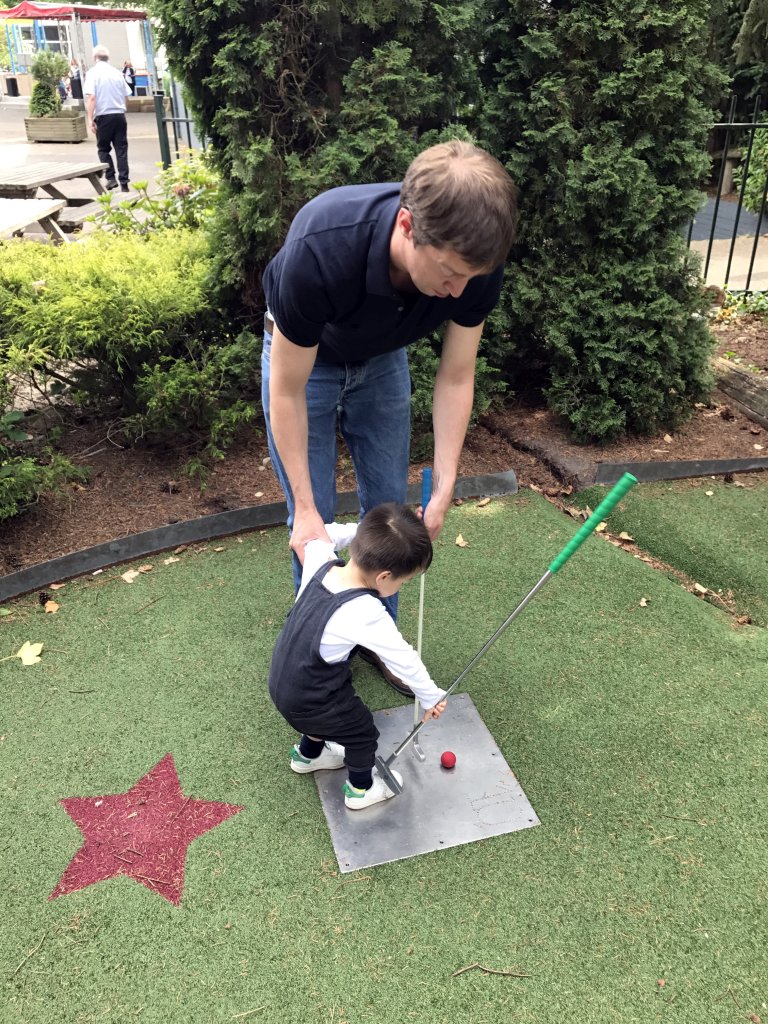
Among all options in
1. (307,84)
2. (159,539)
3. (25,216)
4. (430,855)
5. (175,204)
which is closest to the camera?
(430,855)

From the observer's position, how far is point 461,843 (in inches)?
92.1

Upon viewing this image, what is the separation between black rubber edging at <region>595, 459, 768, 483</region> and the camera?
4348 millimetres

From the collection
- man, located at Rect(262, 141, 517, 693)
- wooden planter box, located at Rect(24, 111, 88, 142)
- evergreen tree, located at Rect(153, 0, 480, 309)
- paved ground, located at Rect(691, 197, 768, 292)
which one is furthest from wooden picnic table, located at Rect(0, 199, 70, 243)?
wooden planter box, located at Rect(24, 111, 88, 142)

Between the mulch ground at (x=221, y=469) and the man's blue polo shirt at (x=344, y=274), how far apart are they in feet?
7.00

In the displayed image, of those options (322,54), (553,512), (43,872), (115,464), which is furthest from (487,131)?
(43,872)

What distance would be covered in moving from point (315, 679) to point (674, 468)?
2948 mm

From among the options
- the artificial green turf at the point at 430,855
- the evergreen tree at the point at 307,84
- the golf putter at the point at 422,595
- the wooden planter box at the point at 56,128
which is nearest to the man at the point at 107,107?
the wooden planter box at the point at 56,128

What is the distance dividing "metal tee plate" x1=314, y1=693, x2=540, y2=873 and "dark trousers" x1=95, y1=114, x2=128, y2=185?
12562 mm

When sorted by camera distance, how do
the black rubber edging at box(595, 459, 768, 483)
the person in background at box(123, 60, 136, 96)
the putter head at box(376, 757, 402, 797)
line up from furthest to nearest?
the person in background at box(123, 60, 136, 96), the black rubber edging at box(595, 459, 768, 483), the putter head at box(376, 757, 402, 797)

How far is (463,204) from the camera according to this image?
62.0 inches

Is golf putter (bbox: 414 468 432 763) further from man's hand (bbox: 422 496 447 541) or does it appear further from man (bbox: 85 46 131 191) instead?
man (bbox: 85 46 131 191)

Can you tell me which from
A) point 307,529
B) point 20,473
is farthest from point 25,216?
point 307,529

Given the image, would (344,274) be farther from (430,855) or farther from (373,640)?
(430,855)

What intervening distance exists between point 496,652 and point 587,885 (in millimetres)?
1036
